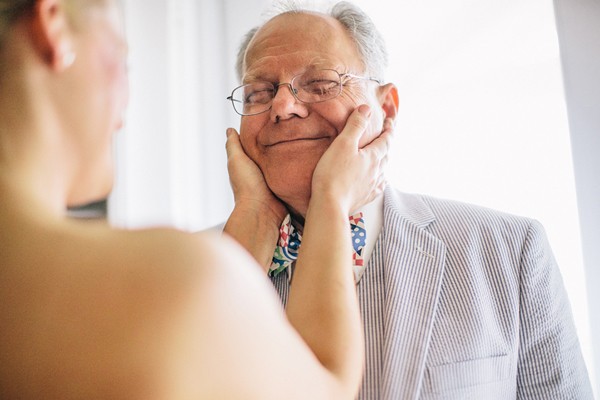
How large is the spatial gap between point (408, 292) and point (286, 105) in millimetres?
631

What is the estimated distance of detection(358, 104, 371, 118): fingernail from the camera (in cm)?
139

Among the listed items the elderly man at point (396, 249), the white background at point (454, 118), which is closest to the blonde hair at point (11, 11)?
the elderly man at point (396, 249)

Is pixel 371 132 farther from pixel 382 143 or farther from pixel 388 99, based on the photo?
pixel 388 99

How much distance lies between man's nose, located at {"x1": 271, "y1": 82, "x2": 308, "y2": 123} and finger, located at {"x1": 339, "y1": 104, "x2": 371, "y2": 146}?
0.14m

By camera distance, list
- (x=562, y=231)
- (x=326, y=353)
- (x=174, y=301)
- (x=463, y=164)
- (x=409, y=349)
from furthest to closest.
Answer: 1. (x=463, y=164)
2. (x=562, y=231)
3. (x=409, y=349)
4. (x=326, y=353)
5. (x=174, y=301)

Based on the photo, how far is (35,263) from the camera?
555 mm

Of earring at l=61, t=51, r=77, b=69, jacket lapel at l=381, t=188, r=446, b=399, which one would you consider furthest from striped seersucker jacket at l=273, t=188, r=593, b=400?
earring at l=61, t=51, r=77, b=69

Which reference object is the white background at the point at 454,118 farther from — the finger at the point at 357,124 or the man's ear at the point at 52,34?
the man's ear at the point at 52,34

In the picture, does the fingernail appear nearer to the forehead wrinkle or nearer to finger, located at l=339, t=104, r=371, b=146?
Answer: finger, located at l=339, t=104, r=371, b=146

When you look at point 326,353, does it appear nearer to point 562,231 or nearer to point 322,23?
point 322,23

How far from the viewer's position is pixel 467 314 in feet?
3.94

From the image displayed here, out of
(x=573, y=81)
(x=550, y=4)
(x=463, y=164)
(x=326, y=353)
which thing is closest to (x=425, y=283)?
(x=326, y=353)

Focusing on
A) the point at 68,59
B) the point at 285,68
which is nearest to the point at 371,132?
the point at 285,68

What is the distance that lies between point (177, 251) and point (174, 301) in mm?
63
